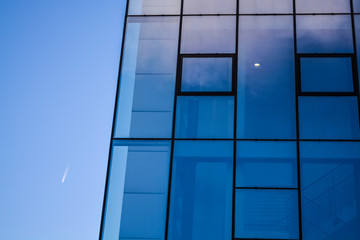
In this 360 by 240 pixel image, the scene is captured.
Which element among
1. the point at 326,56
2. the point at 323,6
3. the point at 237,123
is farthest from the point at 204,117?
the point at 323,6

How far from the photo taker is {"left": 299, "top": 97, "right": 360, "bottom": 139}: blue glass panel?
7.34 meters

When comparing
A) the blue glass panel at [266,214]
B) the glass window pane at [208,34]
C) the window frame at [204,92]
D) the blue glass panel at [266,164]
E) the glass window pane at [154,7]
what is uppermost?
the glass window pane at [154,7]

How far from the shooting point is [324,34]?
801cm

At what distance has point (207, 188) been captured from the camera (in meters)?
7.22

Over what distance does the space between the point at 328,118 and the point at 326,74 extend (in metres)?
0.91

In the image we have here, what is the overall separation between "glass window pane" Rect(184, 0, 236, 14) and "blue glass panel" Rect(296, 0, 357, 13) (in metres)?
1.39

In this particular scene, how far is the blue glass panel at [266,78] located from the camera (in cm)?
750

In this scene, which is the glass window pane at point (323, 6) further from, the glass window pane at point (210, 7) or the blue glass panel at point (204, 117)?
the blue glass panel at point (204, 117)

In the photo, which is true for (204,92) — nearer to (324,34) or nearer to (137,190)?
(137,190)

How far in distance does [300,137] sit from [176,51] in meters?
2.98

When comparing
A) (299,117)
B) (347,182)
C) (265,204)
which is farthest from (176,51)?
(347,182)

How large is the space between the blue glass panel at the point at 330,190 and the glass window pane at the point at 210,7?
324cm

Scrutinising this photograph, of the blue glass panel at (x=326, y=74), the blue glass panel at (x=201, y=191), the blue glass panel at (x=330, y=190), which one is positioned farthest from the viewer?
the blue glass panel at (x=326, y=74)

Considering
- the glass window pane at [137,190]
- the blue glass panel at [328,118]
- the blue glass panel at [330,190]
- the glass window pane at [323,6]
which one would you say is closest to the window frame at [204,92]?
the glass window pane at [137,190]
